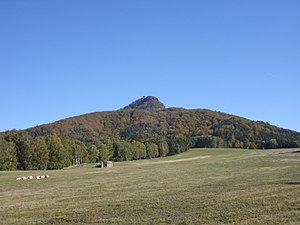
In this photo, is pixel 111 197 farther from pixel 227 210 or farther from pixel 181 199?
pixel 227 210

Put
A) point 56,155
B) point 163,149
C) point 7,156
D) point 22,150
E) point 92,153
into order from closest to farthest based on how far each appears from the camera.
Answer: point 7,156 → point 22,150 → point 56,155 → point 92,153 → point 163,149

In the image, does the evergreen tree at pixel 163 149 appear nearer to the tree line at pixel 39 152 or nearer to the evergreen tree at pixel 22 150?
the tree line at pixel 39 152

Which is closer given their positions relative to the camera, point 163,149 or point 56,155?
point 56,155

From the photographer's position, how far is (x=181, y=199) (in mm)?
22438

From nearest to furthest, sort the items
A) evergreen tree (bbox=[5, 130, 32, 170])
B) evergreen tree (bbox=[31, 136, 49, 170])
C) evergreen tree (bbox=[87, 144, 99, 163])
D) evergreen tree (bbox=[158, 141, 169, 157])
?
evergreen tree (bbox=[31, 136, 49, 170])
evergreen tree (bbox=[5, 130, 32, 170])
evergreen tree (bbox=[87, 144, 99, 163])
evergreen tree (bbox=[158, 141, 169, 157])

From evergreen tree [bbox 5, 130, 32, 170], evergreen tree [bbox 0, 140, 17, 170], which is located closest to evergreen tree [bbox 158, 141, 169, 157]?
evergreen tree [bbox 5, 130, 32, 170]

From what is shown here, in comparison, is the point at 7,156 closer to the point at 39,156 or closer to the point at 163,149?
the point at 39,156

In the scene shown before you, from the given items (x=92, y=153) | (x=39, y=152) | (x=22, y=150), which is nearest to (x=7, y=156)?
(x=22, y=150)

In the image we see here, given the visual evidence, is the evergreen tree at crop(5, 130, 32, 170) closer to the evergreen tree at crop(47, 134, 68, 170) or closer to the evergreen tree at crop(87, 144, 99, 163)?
the evergreen tree at crop(47, 134, 68, 170)

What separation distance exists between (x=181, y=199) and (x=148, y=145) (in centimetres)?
13145

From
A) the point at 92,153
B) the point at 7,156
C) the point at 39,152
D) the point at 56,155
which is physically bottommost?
the point at 56,155

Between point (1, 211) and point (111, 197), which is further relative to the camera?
point (111, 197)

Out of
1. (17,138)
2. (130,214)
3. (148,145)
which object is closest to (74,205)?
(130,214)

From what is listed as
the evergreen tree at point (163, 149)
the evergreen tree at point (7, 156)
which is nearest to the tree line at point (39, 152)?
the evergreen tree at point (7, 156)
